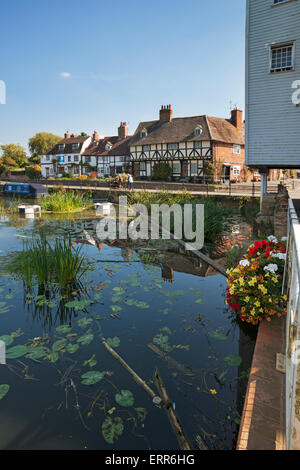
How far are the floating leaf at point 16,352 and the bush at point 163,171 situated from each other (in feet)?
113

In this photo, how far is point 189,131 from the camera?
36406 mm

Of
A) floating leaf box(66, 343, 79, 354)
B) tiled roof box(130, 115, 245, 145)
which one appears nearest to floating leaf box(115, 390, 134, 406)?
floating leaf box(66, 343, 79, 354)

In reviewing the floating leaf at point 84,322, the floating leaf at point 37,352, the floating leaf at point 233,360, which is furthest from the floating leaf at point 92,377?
the floating leaf at point 233,360

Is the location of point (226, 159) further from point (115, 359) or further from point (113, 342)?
point (115, 359)

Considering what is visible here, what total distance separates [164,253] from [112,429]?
6.32 metres

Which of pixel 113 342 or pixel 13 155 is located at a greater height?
pixel 13 155

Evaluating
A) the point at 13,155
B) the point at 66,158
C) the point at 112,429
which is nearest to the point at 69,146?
the point at 66,158

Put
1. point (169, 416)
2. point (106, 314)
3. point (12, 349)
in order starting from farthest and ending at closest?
point (106, 314) < point (12, 349) < point (169, 416)

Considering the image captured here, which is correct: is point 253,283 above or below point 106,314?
above

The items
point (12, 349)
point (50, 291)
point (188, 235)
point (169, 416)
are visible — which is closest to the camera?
point (169, 416)

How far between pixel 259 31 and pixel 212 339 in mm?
12762

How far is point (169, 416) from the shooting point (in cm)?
298
